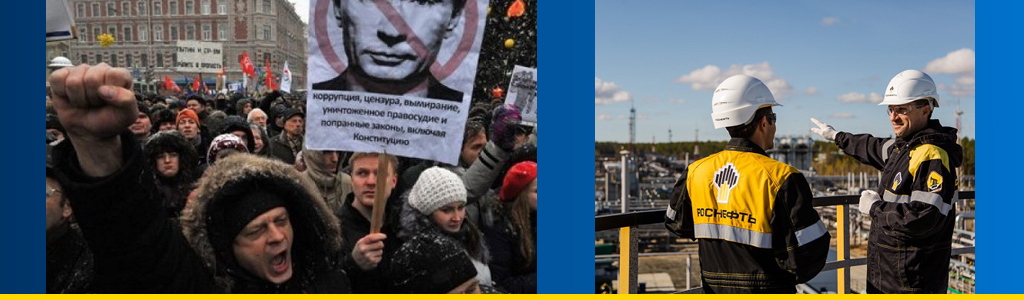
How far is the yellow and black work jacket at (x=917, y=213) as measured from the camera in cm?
377

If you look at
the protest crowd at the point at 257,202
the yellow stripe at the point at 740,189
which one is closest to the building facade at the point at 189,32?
the protest crowd at the point at 257,202

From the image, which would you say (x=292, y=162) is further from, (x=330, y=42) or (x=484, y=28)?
(x=484, y=28)

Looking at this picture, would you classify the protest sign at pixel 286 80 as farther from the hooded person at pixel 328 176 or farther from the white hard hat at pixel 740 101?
the white hard hat at pixel 740 101

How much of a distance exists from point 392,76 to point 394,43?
0.15 metres

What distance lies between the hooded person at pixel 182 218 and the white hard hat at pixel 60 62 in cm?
6

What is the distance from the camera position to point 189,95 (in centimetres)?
377

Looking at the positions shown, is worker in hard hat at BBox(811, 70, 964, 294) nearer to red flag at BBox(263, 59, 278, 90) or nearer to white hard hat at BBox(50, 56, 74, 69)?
red flag at BBox(263, 59, 278, 90)

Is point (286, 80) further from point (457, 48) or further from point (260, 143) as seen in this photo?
point (457, 48)

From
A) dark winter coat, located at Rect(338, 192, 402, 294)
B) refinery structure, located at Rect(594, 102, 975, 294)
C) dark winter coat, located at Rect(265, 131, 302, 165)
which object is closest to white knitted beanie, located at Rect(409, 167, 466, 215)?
dark winter coat, located at Rect(338, 192, 402, 294)

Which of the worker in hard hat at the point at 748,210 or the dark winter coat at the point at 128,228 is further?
the dark winter coat at the point at 128,228

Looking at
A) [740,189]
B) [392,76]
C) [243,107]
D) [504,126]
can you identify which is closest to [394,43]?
[392,76]
